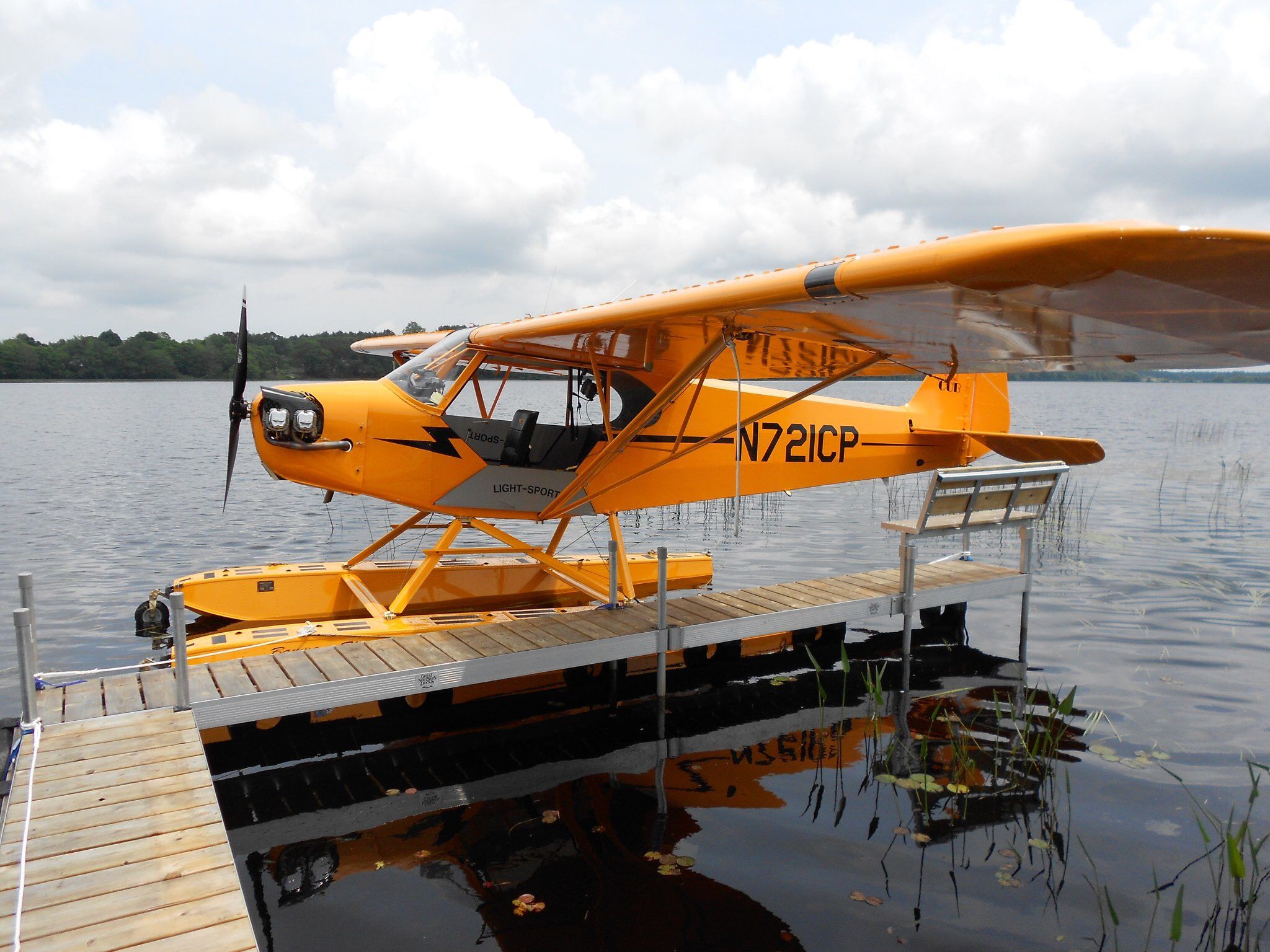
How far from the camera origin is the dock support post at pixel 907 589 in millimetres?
6973

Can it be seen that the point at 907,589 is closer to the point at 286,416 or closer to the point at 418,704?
the point at 418,704

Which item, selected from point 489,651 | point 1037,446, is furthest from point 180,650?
point 1037,446

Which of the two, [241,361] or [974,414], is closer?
[241,361]

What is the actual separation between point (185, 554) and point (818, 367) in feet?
31.8

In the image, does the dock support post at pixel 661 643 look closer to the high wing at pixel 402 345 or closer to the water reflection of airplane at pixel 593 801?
the water reflection of airplane at pixel 593 801

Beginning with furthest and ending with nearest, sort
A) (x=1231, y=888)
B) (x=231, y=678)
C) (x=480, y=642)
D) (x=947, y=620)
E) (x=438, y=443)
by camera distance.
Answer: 1. (x=947, y=620)
2. (x=438, y=443)
3. (x=480, y=642)
4. (x=231, y=678)
5. (x=1231, y=888)

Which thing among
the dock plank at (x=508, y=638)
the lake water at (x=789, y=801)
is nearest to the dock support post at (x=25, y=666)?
the lake water at (x=789, y=801)

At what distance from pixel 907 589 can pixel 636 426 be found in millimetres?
2846

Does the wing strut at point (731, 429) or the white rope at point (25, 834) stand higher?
the wing strut at point (731, 429)

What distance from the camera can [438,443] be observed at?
6594mm

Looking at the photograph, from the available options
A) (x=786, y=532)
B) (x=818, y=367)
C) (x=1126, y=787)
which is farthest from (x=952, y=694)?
(x=786, y=532)

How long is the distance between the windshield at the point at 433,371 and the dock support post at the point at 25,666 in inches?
124

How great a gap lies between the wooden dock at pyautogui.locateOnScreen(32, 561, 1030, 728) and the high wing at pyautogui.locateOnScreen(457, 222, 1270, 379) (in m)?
1.97

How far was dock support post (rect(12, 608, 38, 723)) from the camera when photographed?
12.9 ft
